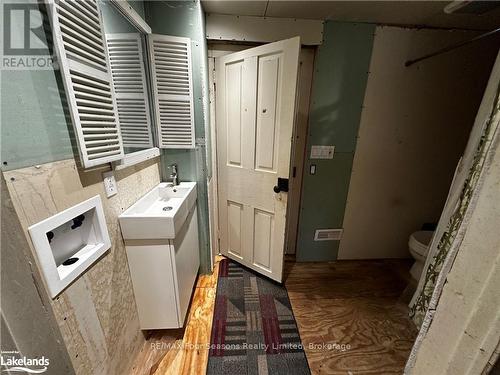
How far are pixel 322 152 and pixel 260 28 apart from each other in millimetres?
1166

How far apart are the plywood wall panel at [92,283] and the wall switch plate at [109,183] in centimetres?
2

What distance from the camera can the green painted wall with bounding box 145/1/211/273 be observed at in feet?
4.30

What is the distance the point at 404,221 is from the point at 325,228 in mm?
859

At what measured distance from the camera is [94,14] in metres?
0.76

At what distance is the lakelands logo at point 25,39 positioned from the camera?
0.51 m

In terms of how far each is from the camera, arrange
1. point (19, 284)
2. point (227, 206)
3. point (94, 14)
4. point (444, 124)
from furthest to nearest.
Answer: point (227, 206) < point (444, 124) < point (94, 14) < point (19, 284)

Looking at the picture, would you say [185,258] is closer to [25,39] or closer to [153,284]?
[153,284]

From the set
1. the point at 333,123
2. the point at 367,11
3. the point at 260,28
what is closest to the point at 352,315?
the point at 333,123

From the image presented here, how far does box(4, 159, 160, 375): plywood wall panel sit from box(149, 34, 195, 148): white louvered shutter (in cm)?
40

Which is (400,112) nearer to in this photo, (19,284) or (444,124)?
(444,124)

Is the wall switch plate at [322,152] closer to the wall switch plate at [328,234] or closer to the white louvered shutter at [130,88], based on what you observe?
the wall switch plate at [328,234]

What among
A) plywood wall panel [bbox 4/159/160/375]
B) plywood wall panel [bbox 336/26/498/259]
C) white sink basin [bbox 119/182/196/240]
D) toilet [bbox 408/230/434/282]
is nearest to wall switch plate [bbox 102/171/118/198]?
plywood wall panel [bbox 4/159/160/375]

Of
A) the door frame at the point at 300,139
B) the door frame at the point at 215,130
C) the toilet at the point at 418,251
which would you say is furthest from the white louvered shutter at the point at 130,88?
the toilet at the point at 418,251

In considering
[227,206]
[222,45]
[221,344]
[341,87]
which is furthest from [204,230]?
[341,87]
